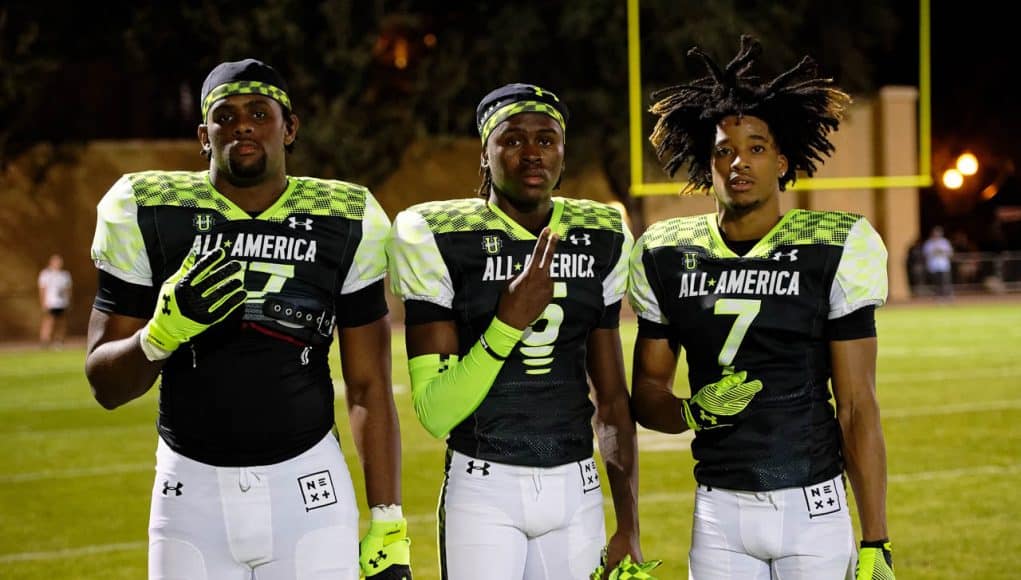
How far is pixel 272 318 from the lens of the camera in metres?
3.11

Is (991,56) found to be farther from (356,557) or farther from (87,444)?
(356,557)

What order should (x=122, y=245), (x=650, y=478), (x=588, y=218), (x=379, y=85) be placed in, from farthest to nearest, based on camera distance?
(x=379, y=85) → (x=650, y=478) → (x=588, y=218) → (x=122, y=245)

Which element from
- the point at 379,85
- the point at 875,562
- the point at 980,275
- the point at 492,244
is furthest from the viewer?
the point at 980,275

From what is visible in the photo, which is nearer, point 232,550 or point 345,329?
point 232,550

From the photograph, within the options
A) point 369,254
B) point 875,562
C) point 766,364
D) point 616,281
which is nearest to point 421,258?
point 369,254

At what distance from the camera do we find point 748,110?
3535 mm

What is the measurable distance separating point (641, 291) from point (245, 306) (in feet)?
3.59

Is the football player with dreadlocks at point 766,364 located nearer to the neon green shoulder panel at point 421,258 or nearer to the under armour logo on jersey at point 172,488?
the neon green shoulder panel at point 421,258

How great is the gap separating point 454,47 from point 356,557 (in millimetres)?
23112

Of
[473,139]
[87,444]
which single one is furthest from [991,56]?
[87,444]

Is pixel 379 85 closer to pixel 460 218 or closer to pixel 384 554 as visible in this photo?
pixel 460 218

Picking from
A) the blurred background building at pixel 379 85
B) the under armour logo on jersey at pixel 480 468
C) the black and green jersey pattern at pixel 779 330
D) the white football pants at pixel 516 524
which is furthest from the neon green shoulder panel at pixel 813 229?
the blurred background building at pixel 379 85

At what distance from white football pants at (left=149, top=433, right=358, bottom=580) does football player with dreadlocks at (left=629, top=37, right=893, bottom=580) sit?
0.95m

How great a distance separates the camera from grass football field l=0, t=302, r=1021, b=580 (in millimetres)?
6375
